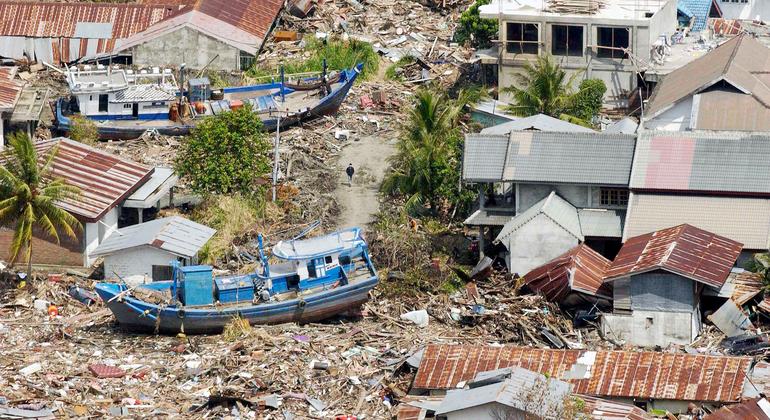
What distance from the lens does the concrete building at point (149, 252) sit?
4669 cm

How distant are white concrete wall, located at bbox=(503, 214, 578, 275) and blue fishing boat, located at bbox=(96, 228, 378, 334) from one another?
160 inches

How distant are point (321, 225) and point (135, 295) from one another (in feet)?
26.3

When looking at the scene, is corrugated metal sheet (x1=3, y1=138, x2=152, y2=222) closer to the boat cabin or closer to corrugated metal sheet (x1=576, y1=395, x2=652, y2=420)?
the boat cabin

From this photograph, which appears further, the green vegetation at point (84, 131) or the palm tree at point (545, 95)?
the green vegetation at point (84, 131)

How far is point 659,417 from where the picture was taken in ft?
127

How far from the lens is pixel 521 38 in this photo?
6075cm

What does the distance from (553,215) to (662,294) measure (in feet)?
14.2

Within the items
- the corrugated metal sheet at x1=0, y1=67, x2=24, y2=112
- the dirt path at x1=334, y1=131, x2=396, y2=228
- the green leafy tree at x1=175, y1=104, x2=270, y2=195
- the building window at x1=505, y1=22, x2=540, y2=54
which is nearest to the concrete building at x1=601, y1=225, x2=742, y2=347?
the dirt path at x1=334, y1=131, x2=396, y2=228

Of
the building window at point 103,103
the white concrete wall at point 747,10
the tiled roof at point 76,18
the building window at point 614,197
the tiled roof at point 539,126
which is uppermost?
the white concrete wall at point 747,10

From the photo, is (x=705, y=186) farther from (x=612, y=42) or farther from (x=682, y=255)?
(x=612, y=42)

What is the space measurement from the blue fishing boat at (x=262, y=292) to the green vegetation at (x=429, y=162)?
598 centimetres

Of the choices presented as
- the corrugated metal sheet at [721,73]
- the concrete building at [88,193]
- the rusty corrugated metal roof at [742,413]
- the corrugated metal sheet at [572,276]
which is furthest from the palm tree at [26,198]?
the corrugated metal sheet at [721,73]

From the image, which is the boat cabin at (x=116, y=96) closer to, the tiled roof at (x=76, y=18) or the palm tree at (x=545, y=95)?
the tiled roof at (x=76, y=18)

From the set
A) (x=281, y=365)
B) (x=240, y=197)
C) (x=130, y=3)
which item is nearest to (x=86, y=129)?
(x=240, y=197)
